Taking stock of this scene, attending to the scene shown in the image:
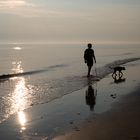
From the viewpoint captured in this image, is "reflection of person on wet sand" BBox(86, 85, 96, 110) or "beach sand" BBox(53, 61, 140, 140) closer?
"beach sand" BBox(53, 61, 140, 140)

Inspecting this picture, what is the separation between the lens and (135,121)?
33.8 ft

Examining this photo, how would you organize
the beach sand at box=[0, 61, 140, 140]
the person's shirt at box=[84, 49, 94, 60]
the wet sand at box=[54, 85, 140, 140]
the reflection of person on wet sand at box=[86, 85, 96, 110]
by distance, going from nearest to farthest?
1. the wet sand at box=[54, 85, 140, 140]
2. the beach sand at box=[0, 61, 140, 140]
3. the reflection of person on wet sand at box=[86, 85, 96, 110]
4. the person's shirt at box=[84, 49, 94, 60]

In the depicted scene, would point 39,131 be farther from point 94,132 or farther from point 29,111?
point 29,111

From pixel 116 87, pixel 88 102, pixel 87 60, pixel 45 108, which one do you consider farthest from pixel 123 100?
pixel 87 60

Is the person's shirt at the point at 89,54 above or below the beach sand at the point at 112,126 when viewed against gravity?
above

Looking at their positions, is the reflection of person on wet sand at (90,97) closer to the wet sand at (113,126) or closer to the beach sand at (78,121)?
the beach sand at (78,121)

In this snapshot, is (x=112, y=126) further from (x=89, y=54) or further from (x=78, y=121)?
(x=89, y=54)

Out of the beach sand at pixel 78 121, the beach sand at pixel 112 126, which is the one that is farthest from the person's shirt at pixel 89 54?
the beach sand at pixel 112 126

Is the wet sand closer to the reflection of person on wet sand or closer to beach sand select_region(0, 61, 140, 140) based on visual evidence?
beach sand select_region(0, 61, 140, 140)

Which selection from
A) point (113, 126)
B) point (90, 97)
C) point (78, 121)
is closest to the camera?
point (113, 126)

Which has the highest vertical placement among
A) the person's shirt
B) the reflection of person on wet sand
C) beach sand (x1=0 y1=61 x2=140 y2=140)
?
the person's shirt

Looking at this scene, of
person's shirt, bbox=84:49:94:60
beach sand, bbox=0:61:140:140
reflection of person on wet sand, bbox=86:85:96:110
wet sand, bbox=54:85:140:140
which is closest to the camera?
wet sand, bbox=54:85:140:140

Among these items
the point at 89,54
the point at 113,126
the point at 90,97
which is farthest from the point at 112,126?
the point at 89,54

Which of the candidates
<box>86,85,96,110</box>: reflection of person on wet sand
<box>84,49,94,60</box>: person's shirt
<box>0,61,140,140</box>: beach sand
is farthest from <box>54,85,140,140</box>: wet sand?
<box>84,49,94,60</box>: person's shirt
